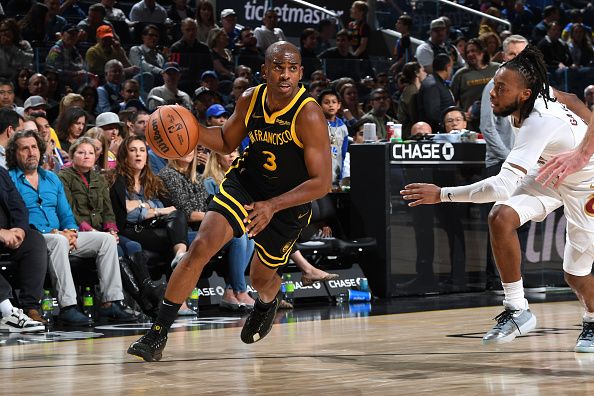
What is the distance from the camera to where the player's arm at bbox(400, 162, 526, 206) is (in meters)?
6.05

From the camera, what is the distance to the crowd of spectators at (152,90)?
8883 mm

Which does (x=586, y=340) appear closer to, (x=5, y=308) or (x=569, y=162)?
(x=569, y=162)

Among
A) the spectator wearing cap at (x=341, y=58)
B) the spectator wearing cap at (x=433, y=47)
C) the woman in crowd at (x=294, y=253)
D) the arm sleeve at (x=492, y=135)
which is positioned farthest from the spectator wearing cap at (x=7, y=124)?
the spectator wearing cap at (x=433, y=47)

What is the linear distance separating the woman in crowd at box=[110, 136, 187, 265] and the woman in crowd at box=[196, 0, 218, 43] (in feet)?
18.8

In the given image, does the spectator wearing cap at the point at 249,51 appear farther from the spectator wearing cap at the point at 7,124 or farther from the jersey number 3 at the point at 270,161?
the jersey number 3 at the point at 270,161

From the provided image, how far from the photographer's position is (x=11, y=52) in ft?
40.1

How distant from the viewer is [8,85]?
10.6 m

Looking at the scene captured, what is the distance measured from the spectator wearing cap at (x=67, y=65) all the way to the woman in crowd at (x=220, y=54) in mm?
1778

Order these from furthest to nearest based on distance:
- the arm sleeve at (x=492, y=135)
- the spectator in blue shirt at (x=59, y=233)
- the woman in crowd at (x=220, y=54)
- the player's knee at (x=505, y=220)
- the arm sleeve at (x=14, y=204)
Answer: the woman in crowd at (x=220, y=54) < the arm sleeve at (x=492, y=135) < the spectator in blue shirt at (x=59, y=233) < the arm sleeve at (x=14, y=204) < the player's knee at (x=505, y=220)

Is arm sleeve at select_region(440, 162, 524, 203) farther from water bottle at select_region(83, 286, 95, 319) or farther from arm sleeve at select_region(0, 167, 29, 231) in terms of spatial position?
water bottle at select_region(83, 286, 95, 319)

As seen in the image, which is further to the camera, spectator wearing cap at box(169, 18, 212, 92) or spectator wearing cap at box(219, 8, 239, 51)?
spectator wearing cap at box(219, 8, 239, 51)

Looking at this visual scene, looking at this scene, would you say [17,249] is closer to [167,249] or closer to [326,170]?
[167,249]

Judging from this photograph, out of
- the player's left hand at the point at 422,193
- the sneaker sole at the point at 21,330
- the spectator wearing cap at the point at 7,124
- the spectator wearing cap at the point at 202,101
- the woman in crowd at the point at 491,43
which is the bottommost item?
the sneaker sole at the point at 21,330

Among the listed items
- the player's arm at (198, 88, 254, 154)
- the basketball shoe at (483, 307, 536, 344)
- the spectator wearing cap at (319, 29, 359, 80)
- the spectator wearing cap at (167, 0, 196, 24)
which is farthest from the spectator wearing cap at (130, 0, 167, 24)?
the basketball shoe at (483, 307, 536, 344)
